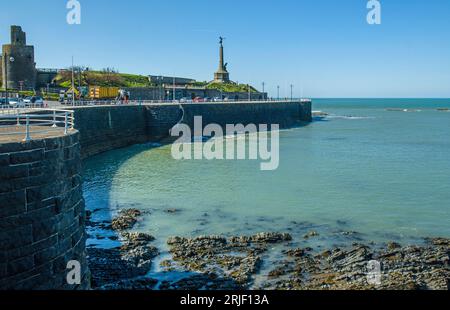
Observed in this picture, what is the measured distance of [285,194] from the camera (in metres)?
23.7

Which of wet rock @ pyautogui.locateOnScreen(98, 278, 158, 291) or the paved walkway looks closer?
the paved walkway

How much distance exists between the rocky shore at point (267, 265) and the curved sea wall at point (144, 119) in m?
19.2

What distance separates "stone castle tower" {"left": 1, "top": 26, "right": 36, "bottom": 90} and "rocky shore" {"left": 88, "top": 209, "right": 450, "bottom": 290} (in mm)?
47454

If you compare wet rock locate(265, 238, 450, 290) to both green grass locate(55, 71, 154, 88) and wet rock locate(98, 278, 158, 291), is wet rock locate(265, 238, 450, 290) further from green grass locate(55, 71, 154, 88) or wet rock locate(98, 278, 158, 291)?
green grass locate(55, 71, 154, 88)

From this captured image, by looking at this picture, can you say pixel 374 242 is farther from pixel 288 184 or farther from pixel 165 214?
pixel 288 184

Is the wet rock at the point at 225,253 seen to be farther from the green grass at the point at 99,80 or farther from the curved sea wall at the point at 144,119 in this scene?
the green grass at the point at 99,80

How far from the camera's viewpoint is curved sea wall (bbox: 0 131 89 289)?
298 inches

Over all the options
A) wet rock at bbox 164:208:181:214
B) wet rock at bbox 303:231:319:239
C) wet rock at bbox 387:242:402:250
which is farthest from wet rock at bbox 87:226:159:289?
wet rock at bbox 387:242:402:250

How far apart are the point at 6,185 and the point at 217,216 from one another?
12.7m

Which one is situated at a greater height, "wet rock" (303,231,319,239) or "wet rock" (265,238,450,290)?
"wet rock" (303,231,319,239)

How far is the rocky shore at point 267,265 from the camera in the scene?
42.4ft

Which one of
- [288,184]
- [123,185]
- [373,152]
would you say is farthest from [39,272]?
[373,152]

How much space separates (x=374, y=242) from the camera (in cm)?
1645
